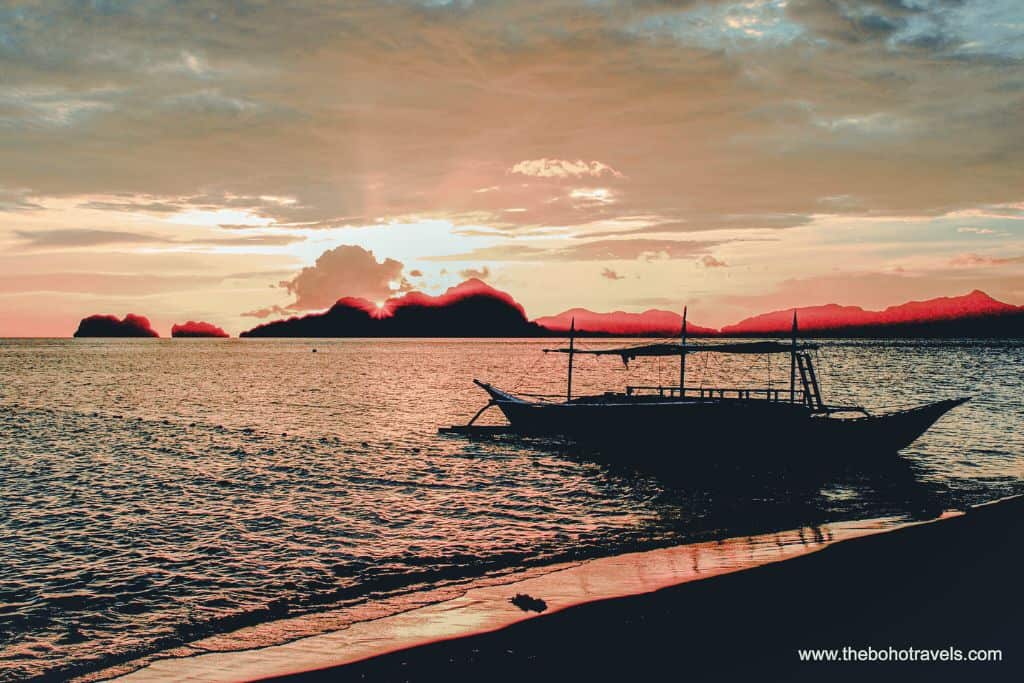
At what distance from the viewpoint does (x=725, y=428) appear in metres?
36.2

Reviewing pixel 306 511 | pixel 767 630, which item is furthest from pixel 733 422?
pixel 767 630

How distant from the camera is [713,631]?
35.1 ft

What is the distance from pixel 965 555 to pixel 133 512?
2378cm

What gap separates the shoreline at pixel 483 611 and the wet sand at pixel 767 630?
1.80ft

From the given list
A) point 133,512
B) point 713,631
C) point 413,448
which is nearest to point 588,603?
point 713,631

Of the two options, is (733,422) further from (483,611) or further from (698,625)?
(698,625)

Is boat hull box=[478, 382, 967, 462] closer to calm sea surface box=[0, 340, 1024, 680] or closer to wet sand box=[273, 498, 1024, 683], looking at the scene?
calm sea surface box=[0, 340, 1024, 680]

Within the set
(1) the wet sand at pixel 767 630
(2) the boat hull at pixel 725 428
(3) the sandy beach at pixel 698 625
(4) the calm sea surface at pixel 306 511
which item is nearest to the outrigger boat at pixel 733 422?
(2) the boat hull at pixel 725 428

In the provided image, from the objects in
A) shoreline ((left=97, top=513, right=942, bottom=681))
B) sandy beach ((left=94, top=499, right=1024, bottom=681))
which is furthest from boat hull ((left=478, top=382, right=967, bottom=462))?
sandy beach ((left=94, top=499, right=1024, bottom=681))

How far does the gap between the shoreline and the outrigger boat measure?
1650 centimetres

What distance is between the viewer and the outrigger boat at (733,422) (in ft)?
111

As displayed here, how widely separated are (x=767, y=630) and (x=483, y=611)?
5.06m

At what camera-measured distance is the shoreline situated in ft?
36.1

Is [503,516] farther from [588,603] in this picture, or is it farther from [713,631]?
[713,631]
